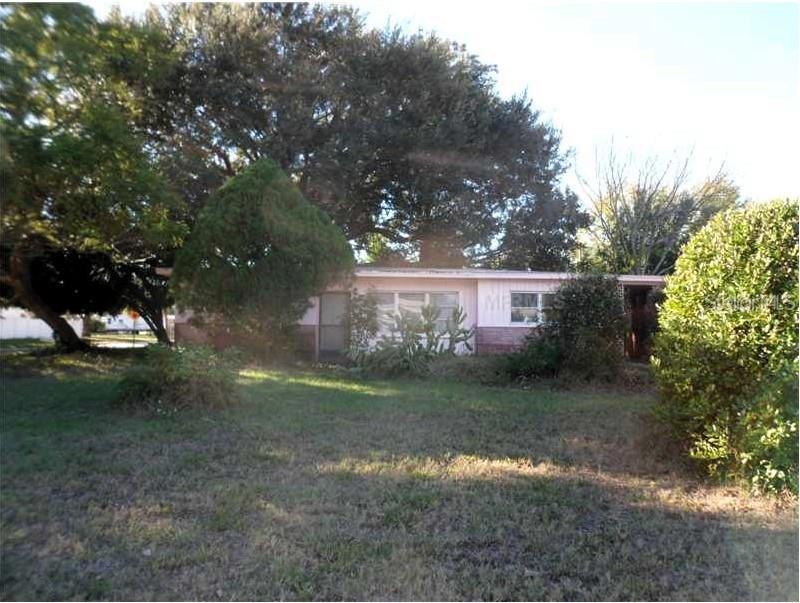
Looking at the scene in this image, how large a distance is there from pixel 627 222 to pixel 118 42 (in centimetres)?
2414

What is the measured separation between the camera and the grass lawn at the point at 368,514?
3.93 metres

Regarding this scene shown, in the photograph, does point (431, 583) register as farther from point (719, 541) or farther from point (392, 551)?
point (719, 541)

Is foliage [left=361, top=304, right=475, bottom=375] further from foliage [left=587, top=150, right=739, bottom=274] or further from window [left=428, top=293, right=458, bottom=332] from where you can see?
foliage [left=587, top=150, right=739, bottom=274]

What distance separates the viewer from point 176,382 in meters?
8.92

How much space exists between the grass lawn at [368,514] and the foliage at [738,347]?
40 centimetres

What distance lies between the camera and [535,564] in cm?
419

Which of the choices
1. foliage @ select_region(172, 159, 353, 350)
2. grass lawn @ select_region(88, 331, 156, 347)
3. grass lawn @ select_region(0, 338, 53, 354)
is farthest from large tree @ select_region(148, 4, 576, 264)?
grass lawn @ select_region(0, 338, 53, 354)

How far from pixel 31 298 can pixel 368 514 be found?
15792mm

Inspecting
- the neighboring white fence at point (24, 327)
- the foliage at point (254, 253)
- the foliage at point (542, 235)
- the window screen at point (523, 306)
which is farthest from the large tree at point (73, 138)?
the neighboring white fence at point (24, 327)

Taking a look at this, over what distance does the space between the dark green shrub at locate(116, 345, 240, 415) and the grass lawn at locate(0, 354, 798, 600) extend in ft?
1.30

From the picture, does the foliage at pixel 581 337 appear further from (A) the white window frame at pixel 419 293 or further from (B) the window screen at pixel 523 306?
(A) the white window frame at pixel 419 293

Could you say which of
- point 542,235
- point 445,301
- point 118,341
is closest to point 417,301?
point 445,301

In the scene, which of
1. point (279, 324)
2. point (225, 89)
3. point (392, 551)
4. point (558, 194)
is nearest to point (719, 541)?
point (392, 551)

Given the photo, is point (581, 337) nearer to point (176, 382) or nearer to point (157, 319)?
point (176, 382)
